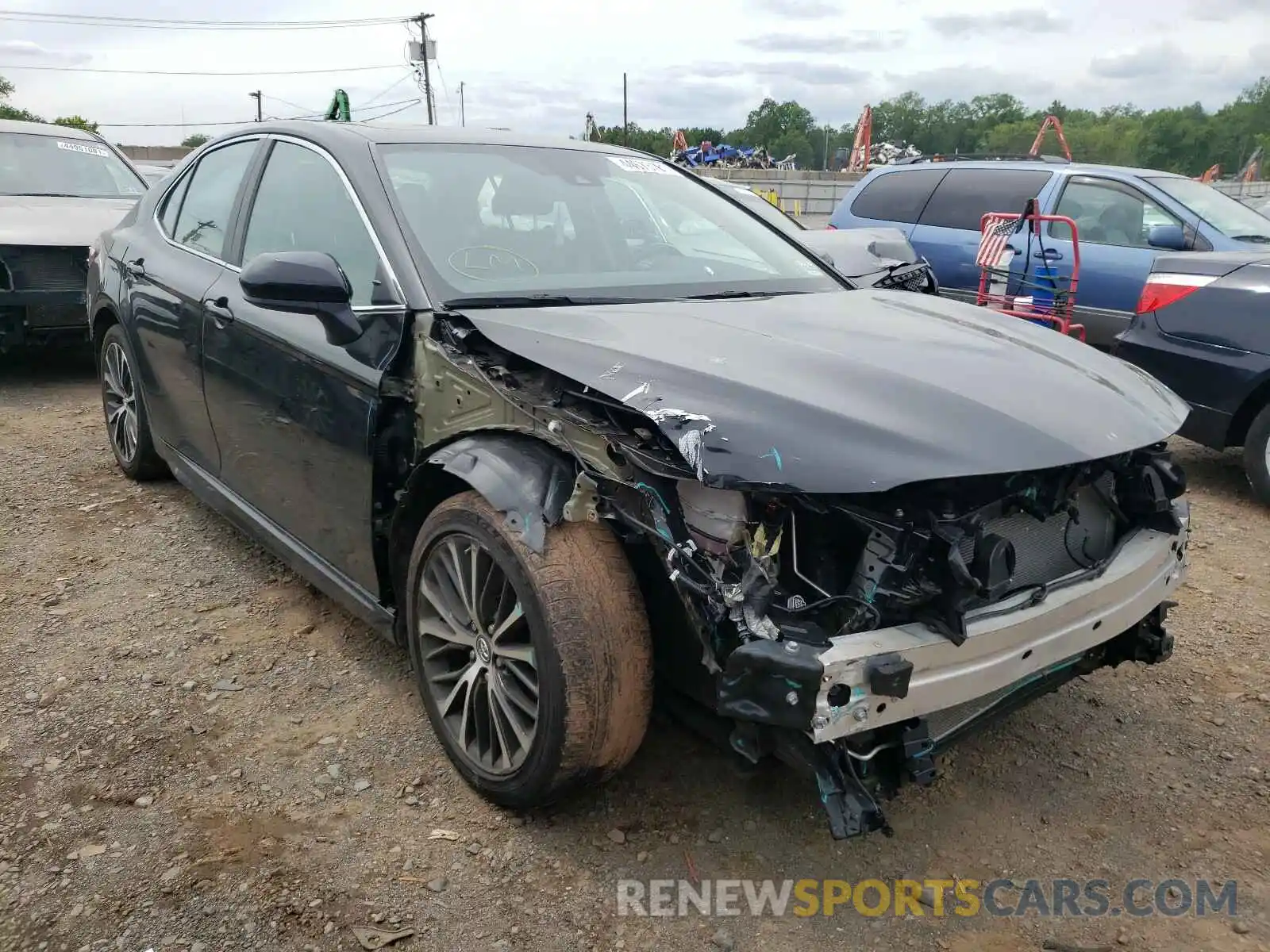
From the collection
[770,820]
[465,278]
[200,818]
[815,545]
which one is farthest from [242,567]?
[815,545]

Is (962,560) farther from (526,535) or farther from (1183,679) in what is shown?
(1183,679)

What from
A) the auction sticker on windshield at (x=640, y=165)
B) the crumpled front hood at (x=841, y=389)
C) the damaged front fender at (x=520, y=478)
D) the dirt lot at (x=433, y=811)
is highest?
the auction sticker on windshield at (x=640, y=165)

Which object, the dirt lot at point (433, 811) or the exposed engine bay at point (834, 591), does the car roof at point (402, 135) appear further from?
the dirt lot at point (433, 811)

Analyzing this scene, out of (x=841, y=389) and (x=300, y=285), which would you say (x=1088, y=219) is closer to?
(x=841, y=389)

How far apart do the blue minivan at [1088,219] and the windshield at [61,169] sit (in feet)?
22.1

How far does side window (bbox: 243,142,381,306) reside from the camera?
274 cm

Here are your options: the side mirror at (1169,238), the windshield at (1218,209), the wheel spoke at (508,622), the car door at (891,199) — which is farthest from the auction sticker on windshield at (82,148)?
the windshield at (1218,209)

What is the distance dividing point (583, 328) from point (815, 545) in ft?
2.72

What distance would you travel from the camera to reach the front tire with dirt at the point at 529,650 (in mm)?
2119

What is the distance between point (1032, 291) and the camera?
7.47 metres

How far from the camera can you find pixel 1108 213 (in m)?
7.62

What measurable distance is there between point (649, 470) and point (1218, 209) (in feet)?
24.3

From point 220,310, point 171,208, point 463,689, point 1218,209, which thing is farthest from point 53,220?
point 1218,209

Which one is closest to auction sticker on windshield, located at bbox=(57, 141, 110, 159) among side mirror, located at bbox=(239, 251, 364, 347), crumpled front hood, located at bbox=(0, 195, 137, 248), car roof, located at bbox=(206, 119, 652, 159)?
crumpled front hood, located at bbox=(0, 195, 137, 248)
